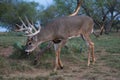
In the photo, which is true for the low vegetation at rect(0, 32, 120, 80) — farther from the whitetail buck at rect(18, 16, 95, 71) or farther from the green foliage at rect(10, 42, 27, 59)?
the whitetail buck at rect(18, 16, 95, 71)

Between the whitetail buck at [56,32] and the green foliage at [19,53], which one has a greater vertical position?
the whitetail buck at [56,32]

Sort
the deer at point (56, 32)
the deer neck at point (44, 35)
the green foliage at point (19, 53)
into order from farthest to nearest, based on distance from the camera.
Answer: the green foliage at point (19, 53), the deer neck at point (44, 35), the deer at point (56, 32)

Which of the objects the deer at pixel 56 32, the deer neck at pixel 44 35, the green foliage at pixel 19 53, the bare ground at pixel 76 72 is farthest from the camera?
the green foliage at pixel 19 53

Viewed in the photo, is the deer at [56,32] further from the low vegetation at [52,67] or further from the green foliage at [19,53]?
the green foliage at [19,53]

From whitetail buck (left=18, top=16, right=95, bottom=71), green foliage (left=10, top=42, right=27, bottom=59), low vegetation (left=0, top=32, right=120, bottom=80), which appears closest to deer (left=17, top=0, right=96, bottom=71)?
whitetail buck (left=18, top=16, right=95, bottom=71)

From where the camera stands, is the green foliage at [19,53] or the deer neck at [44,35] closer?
the deer neck at [44,35]

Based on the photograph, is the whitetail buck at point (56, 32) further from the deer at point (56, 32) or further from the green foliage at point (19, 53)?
the green foliage at point (19, 53)

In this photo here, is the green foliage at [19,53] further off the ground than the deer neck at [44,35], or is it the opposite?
the deer neck at [44,35]

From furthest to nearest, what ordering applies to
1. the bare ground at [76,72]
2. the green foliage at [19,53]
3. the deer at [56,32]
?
1. the green foliage at [19,53]
2. the deer at [56,32]
3. the bare ground at [76,72]

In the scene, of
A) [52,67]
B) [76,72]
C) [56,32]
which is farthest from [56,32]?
[76,72]

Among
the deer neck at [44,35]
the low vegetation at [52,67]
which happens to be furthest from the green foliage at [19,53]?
the deer neck at [44,35]

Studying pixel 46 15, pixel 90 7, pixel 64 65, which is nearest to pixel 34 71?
pixel 64 65

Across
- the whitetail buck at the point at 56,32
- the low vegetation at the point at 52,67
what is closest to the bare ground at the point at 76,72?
the low vegetation at the point at 52,67

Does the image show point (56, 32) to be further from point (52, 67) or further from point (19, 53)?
point (19, 53)
